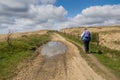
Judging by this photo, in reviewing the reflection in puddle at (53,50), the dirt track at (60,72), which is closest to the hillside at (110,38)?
the reflection in puddle at (53,50)

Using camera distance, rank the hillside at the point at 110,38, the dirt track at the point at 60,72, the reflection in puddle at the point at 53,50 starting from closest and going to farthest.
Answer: the dirt track at the point at 60,72
the reflection in puddle at the point at 53,50
the hillside at the point at 110,38

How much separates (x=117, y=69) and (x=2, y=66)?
781cm

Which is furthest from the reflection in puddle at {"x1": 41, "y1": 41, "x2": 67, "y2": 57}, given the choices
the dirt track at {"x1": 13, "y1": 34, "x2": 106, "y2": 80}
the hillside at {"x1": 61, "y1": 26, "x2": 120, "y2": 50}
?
the hillside at {"x1": 61, "y1": 26, "x2": 120, "y2": 50}

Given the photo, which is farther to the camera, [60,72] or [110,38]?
[110,38]

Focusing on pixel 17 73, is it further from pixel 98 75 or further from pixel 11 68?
pixel 98 75

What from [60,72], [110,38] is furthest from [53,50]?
[110,38]

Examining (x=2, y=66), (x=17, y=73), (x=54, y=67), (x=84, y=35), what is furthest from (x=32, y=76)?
(x=84, y=35)

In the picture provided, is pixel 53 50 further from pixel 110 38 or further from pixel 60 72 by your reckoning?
pixel 110 38

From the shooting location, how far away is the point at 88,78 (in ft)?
44.0

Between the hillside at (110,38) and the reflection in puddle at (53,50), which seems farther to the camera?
the hillside at (110,38)

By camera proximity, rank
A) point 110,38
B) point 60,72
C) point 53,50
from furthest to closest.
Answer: point 110,38 < point 53,50 < point 60,72

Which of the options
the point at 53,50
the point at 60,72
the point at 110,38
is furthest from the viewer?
the point at 110,38

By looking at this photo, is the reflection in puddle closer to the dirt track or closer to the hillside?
the dirt track

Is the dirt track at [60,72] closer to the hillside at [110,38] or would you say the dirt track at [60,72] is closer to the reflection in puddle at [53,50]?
the reflection in puddle at [53,50]
